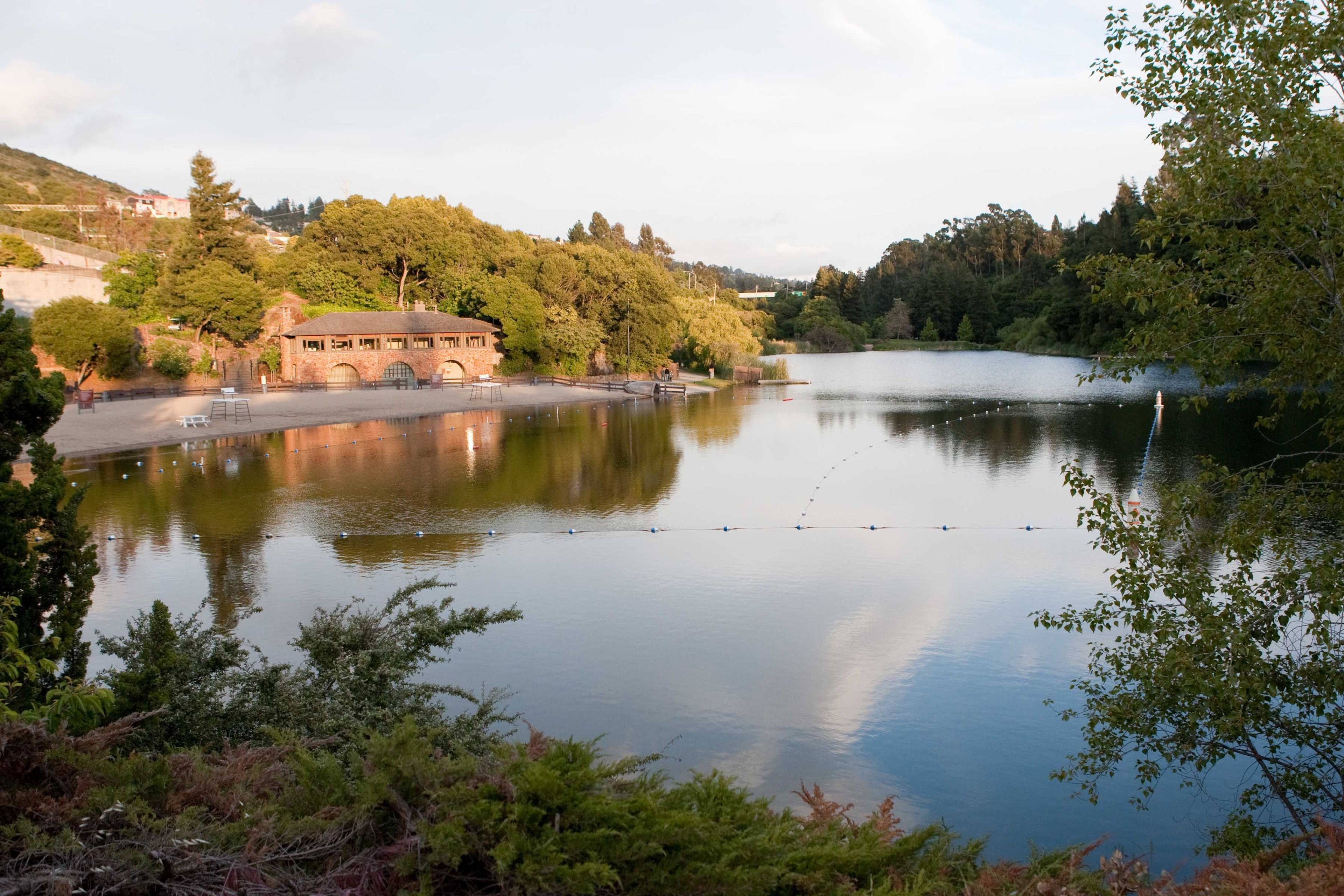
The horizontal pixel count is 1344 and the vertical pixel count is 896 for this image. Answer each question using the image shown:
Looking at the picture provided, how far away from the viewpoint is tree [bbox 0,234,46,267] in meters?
50.6

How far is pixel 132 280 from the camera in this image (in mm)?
53375

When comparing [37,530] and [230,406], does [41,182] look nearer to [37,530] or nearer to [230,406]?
[230,406]

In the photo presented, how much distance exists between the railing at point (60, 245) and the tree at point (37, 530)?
59063 mm

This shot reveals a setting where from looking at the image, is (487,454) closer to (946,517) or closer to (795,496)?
(795,496)

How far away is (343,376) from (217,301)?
7.40 m

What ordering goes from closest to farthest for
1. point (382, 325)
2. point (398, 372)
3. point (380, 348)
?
point (382, 325) → point (380, 348) → point (398, 372)

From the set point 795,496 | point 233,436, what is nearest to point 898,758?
point 795,496

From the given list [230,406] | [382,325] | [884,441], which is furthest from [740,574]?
[382,325]

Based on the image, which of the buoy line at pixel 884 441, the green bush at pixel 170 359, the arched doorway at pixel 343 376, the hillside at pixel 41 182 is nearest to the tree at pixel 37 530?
the buoy line at pixel 884 441

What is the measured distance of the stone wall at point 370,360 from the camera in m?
52.6

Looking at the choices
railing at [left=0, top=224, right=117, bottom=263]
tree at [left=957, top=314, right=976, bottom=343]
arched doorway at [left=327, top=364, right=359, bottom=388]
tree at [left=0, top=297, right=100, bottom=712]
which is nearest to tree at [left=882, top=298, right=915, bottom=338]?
tree at [left=957, top=314, right=976, bottom=343]

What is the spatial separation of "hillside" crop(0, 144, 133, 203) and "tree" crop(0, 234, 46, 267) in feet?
143

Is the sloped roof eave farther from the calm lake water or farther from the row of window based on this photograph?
the calm lake water

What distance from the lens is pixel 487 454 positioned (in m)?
29.9
